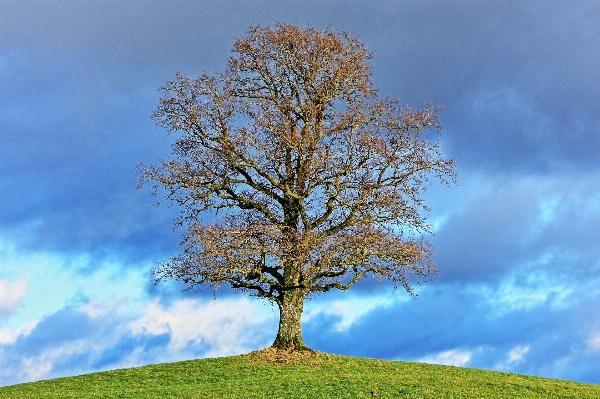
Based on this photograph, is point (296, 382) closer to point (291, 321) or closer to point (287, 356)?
point (287, 356)

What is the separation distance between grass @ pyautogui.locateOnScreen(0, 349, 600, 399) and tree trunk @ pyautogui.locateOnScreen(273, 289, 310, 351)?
88cm

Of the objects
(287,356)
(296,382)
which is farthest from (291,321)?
(296,382)

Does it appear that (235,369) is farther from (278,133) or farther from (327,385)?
(278,133)

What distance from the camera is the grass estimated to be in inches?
1083

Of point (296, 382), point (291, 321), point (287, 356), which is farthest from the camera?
point (291, 321)

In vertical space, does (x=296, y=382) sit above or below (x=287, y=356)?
below

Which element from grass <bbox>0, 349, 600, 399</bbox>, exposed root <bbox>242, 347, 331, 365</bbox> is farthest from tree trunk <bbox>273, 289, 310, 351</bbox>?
grass <bbox>0, 349, 600, 399</bbox>

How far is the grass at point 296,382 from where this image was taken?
90.2ft

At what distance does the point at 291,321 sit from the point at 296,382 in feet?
23.7

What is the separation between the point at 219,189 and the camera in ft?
122

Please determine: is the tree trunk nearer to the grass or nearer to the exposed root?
the exposed root

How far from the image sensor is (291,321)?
36062 millimetres

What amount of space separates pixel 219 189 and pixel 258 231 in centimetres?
397

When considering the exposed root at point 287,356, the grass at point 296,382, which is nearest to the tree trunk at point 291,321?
the exposed root at point 287,356
